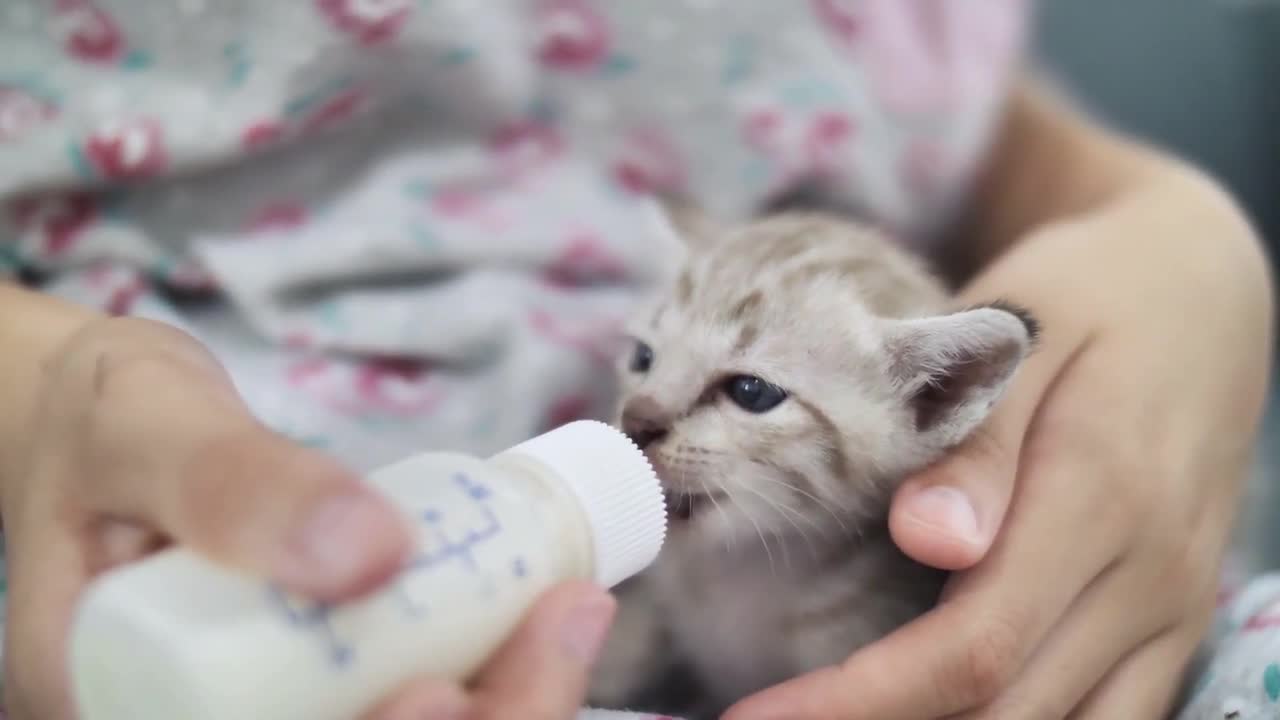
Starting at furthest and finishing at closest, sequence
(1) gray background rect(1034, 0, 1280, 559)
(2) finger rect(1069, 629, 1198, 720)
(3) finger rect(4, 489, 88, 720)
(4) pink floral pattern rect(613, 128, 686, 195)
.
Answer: (1) gray background rect(1034, 0, 1280, 559)
(4) pink floral pattern rect(613, 128, 686, 195)
(2) finger rect(1069, 629, 1198, 720)
(3) finger rect(4, 489, 88, 720)

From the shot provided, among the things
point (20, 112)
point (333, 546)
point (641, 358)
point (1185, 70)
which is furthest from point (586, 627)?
point (1185, 70)

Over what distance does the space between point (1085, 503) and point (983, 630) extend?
0.13 m

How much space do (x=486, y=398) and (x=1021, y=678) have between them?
19.7 inches

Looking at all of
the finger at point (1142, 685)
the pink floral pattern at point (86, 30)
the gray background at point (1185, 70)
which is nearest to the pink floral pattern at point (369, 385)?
the pink floral pattern at point (86, 30)

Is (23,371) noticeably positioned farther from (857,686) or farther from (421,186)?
(857,686)

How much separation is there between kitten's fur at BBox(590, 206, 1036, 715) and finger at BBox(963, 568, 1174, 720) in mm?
104

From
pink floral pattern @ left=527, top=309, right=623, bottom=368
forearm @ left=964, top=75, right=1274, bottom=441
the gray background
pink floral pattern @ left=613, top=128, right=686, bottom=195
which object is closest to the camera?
forearm @ left=964, top=75, right=1274, bottom=441

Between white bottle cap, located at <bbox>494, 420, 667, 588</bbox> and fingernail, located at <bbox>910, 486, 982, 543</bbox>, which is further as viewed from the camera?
fingernail, located at <bbox>910, 486, 982, 543</bbox>

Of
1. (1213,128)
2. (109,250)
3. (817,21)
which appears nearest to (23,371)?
(109,250)

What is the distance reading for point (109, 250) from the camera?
0.89 m

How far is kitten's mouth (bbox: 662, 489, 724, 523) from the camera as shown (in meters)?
0.72

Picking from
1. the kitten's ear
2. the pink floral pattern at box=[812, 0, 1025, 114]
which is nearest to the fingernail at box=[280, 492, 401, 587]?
the kitten's ear

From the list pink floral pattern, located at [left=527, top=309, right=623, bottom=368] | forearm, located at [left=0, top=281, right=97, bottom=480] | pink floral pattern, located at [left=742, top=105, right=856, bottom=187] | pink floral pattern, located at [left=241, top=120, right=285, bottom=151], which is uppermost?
pink floral pattern, located at [left=742, top=105, right=856, bottom=187]

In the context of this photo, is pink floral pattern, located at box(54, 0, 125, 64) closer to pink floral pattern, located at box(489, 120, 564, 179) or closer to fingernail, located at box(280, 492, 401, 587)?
Answer: pink floral pattern, located at box(489, 120, 564, 179)
